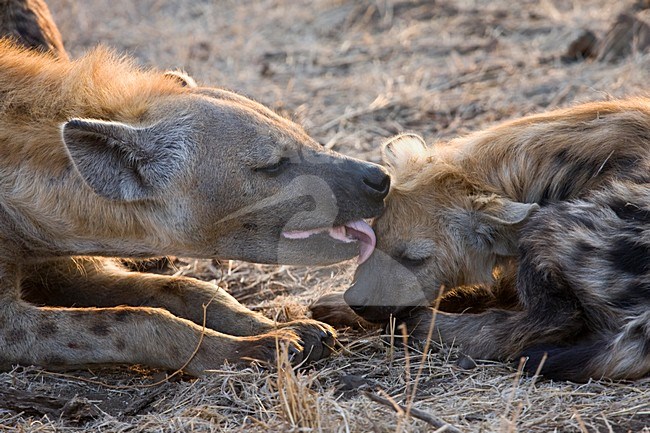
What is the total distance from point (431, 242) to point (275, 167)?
0.52m

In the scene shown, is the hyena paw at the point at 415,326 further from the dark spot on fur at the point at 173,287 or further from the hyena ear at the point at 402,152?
the dark spot on fur at the point at 173,287

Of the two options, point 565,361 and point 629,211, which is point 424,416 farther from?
point 629,211

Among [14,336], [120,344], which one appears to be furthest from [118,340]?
[14,336]

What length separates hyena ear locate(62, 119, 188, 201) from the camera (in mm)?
2715

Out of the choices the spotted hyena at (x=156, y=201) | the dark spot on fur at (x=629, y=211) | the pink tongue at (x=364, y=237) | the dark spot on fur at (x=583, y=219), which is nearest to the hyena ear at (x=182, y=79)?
the spotted hyena at (x=156, y=201)

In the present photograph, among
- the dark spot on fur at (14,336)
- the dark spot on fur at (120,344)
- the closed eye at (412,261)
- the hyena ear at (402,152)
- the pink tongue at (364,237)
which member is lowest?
the dark spot on fur at (120,344)

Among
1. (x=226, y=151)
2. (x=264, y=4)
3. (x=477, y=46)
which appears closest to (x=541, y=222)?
(x=226, y=151)

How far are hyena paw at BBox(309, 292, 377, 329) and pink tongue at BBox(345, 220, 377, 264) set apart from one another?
213 mm

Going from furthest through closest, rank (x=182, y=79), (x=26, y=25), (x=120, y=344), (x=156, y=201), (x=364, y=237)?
(x=26, y=25) → (x=182, y=79) → (x=364, y=237) → (x=156, y=201) → (x=120, y=344)

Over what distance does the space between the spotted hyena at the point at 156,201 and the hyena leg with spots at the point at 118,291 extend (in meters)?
0.10

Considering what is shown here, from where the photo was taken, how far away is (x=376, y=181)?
2.90 meters

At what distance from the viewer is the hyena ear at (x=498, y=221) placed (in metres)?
2.93

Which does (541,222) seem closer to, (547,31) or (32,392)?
(32,392)

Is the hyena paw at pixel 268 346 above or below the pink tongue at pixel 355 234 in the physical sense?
below
